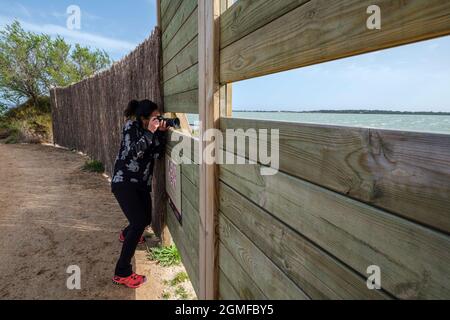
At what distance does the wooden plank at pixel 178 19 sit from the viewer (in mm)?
2402

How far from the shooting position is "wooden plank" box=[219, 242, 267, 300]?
1.47 metres

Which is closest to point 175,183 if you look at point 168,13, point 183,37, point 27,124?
point 183,37

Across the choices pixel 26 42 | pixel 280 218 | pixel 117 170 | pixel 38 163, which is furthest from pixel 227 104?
pixel 26 42

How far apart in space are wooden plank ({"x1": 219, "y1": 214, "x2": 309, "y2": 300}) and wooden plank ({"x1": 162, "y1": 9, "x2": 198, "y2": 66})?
147 centimetres

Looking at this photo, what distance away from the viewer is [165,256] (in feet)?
12.5

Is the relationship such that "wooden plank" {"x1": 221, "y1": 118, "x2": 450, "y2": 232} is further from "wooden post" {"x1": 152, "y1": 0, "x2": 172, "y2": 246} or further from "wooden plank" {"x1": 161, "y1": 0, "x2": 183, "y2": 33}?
"wooden post" {"x1": 152, "y1": 0, "x2": 172, "y2": 246}

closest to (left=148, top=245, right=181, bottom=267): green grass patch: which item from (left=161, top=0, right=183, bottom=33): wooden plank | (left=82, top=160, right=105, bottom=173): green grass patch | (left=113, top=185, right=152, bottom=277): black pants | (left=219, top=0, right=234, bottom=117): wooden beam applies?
(left=113, top=185, right=152, bottom=277): black pants

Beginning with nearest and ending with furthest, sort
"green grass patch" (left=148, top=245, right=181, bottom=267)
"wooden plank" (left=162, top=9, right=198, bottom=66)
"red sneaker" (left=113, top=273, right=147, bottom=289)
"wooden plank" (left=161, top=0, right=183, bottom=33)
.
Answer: "wooden plank" (left=162, top=9, right=198, bottom=66)
"wooden plank" (left=161, top=0, right=183, bottom=33)
"red sneaker" (left=113, top=273, right=147, bottom=289)
"green grass patch" (left=148, top=245, right=181, bottom=267)

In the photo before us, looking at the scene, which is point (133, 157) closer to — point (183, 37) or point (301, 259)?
point (183, 37)

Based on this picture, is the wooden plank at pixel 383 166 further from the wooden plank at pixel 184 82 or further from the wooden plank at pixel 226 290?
the wooden plank at pixel 184 82

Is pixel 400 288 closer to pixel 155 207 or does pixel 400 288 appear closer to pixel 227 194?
pixel 227 194

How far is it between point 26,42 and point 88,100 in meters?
12.5

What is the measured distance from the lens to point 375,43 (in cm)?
72

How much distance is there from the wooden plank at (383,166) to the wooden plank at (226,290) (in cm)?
100
